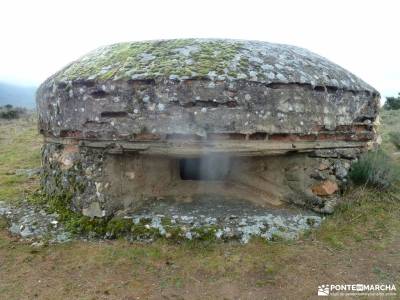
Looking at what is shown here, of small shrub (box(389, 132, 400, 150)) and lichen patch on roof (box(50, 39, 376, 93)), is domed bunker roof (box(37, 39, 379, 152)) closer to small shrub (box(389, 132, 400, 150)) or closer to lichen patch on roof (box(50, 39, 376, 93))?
lichen patch on roof (box(50, 39, 376, 93))

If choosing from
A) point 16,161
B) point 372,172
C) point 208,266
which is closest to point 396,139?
point 372,172

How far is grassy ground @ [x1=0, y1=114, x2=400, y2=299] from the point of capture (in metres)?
3.63

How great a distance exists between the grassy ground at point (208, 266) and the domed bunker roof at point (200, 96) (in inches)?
49.4

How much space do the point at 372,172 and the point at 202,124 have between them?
2652mm

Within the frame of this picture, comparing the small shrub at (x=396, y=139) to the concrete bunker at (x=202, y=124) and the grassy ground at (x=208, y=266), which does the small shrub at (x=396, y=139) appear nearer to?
the concrete bunker at (x=202, y=124)

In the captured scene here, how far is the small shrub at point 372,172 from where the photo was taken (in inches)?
210

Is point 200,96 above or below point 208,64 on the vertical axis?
below

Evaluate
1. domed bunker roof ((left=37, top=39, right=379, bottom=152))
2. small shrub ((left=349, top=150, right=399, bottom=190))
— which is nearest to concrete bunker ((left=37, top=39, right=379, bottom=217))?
domed bunker roof ((left=37, top=39, right=379, bottom=152))

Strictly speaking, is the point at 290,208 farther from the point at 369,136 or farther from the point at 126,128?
the point at 126,128

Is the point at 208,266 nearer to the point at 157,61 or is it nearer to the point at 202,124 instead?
the point at 202,124

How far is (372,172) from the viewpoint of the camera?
5320 mm

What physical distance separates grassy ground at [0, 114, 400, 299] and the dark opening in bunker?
146 centimetres

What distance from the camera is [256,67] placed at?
183 inches

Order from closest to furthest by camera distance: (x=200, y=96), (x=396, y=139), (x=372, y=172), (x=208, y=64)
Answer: (x=200, y=96), (x=208, y=64), (x=372, y=172), (x=396, y=139)
